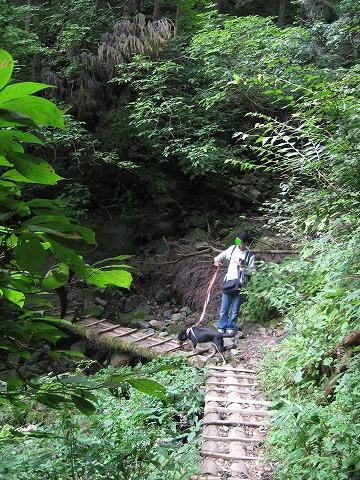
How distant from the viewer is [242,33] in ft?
27.4

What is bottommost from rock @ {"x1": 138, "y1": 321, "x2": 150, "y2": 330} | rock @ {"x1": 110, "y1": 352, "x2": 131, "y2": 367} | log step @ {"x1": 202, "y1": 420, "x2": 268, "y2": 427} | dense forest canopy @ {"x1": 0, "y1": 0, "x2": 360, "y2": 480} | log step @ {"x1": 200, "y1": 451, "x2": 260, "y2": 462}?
rock @ {"x1": 138, "y1": 321, "x2": 150, "y2": 330}

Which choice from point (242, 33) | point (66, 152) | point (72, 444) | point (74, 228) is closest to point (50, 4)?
point (66, 152)

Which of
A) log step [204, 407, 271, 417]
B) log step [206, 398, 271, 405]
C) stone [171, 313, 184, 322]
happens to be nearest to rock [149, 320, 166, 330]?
stone [171, 313, 184, 322]

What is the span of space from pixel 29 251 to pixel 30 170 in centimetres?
12

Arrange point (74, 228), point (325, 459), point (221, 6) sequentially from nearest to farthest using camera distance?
point (74, 228) < point (325, 459) < point (221, 6)

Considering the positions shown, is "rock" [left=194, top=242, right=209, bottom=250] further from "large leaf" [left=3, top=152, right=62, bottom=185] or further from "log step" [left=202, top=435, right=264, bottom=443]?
"large leaf" [left=3, top=152, right=62, bottom=185]

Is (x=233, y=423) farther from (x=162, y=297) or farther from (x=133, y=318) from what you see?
(x=162, y=297)

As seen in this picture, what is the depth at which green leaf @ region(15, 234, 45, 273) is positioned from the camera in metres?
0.64

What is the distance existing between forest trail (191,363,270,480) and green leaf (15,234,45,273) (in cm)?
280

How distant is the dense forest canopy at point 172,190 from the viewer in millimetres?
772

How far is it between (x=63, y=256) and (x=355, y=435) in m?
2.51

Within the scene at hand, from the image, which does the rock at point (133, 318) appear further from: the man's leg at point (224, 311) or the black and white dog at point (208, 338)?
the black and white dog at point (208, 338)

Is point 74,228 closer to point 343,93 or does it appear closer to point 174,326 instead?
point 343,93

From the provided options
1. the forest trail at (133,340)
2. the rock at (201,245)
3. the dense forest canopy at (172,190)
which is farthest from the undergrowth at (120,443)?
the rock at (201,245)
